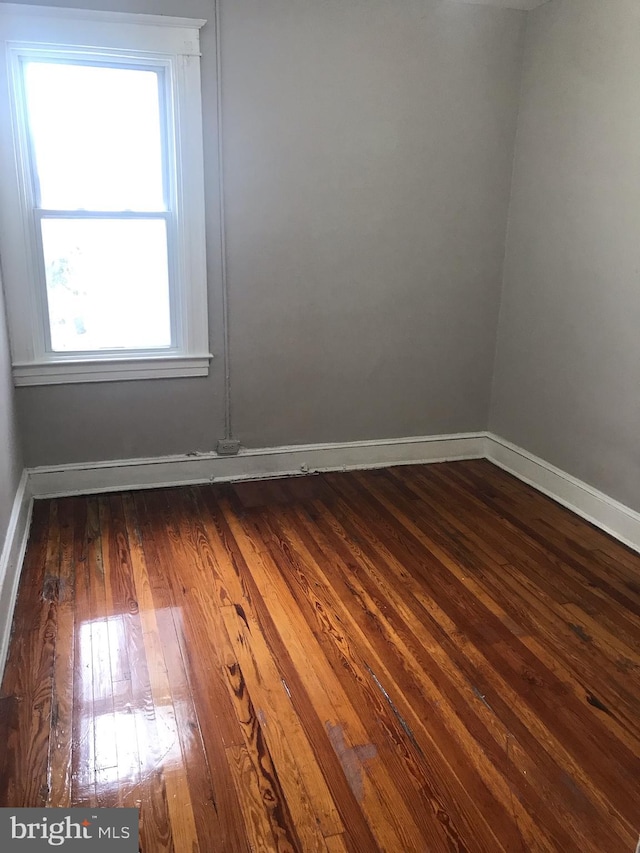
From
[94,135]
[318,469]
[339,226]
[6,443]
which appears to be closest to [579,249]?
[339,226]

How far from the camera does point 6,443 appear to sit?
2721 millimetres

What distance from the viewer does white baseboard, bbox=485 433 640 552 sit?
3100mm

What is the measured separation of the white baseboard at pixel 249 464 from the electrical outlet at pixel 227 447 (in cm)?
3

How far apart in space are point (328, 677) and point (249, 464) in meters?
1.72

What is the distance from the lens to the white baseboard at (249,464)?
11.2ft

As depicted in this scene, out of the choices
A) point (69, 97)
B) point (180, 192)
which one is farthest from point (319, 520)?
point (69, 97)

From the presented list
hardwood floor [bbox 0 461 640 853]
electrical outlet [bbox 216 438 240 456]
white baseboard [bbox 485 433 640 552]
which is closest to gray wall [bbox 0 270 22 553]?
hardwood floor [bbox 0 461 640 853]

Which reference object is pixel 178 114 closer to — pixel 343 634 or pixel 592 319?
pixel 592 319

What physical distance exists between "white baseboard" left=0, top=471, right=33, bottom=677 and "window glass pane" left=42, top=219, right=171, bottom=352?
76 cm

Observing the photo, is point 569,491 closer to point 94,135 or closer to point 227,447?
point 227,447

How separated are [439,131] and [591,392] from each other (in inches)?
63.0

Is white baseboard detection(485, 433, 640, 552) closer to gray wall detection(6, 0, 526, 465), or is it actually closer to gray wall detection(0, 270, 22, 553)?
gray wall detection(6, 0, 526, 465)

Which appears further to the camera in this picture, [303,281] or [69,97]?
[303,281]

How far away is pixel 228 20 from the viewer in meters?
3.09
